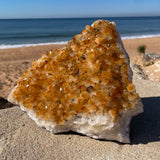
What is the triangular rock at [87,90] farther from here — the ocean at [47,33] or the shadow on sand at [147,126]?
the ocean at [47,33]

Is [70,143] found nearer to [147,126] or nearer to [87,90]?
[87,90]

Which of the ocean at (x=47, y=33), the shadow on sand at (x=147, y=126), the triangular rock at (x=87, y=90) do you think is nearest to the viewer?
the triangular rock at (x=87, y=90)

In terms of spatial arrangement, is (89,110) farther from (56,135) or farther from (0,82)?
(0,82)

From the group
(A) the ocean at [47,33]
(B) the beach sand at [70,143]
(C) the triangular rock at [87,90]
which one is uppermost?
(C) the triangular rock at [87,90]

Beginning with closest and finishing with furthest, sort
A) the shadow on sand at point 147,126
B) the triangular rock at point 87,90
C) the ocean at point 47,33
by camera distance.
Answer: the triangular rock at point 87,90 → the shadow on sand at point 147,126 → the ocean at point 47,33

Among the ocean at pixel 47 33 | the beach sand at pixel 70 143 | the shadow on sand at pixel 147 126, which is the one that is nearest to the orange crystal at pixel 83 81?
the beach sand at pixel 70 143

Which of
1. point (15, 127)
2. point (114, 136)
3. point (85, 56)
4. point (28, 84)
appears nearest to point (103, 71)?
point (85, 56)

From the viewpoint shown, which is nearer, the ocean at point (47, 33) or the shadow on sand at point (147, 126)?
the shadow on sand at point (147, 126)
